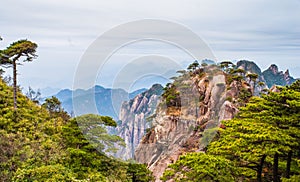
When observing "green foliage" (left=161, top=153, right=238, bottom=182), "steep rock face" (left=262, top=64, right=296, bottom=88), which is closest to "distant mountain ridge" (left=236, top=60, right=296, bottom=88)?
"steep rock face" (left=262, top=64, right=296, bottom=88)

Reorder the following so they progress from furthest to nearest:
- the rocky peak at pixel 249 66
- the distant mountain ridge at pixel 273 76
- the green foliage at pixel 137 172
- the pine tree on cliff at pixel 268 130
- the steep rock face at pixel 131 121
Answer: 1. the distant mountain ridge at pixel 273 76
2. the rocky peak at pixel 249 66
3. the green foliage at pixel 137 172
4. the steep rock face at pixel 131 121
5. the pine tree on cliff at pixel 268 130

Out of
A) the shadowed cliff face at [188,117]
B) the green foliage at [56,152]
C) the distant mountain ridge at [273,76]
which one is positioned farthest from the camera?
the distant mountain ridge at [273,76]

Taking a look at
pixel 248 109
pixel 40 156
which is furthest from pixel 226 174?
pixel 40 156

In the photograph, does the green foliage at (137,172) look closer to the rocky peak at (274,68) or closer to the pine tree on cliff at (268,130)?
the pine tree on cliff at (268,130)

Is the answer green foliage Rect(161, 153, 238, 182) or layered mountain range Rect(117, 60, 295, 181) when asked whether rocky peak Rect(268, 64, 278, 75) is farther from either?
green foliage Rect(161, 153, 238, 182)

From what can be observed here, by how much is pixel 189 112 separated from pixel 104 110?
13.1 m

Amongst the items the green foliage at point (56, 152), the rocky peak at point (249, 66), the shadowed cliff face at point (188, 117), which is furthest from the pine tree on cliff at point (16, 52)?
the rocky peak at point (249, 66)

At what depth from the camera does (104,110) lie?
15.3 m

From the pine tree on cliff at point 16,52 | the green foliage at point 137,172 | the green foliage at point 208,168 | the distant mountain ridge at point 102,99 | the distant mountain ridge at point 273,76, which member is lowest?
the green foliage at point 137,172

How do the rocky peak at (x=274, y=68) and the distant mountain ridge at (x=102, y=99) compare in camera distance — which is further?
the rocky peak at (x=274, y=68)

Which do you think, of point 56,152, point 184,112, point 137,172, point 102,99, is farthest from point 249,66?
point 56,152

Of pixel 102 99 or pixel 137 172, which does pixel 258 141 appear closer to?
pixel 102 99

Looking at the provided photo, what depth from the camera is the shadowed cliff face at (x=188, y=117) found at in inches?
979

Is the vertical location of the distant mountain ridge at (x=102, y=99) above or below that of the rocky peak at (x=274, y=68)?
below
